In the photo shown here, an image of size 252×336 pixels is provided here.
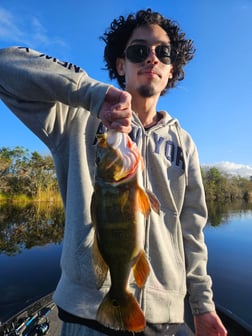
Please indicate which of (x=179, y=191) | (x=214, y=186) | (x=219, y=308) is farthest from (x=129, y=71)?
(x=214, y=186)

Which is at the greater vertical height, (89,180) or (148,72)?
(148,72)

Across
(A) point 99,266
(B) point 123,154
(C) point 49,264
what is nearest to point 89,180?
(B) point 123,154

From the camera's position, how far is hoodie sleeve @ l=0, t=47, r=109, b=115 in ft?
6.10

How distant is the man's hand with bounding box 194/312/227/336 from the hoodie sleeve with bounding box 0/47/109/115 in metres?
1.97

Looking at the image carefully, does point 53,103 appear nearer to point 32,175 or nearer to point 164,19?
point 164,19

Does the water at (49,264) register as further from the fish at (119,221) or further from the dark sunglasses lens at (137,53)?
the dark sunglasses lens at (137,53)

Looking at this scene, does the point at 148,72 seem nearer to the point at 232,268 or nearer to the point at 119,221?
the point at 119,221

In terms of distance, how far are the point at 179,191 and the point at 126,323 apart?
1257 millimetres

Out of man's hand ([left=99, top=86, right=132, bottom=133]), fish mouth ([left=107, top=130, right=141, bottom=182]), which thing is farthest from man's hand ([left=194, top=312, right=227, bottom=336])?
man's hand ([left=99, top=86, right=132, bottom=133])

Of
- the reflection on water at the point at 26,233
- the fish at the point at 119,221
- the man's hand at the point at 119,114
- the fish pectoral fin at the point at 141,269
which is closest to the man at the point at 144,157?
the man's hand at the point at 119,114

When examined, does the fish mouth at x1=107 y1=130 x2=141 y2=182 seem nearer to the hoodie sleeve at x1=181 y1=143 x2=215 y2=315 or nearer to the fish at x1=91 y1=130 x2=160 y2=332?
the fish at x1=91 y1=130 x2=160 y2=332

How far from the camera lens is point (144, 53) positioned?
261 cm

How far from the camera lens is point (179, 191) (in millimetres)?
2611

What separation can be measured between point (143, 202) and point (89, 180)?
1.94ft
